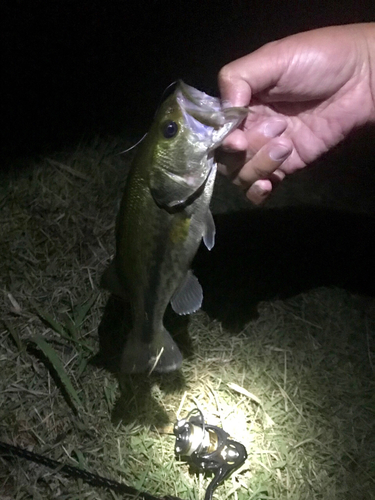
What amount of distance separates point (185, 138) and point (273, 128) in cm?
41

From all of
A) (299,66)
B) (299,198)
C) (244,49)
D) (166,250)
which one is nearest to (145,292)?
(166,250)

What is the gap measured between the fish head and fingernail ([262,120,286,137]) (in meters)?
0.28

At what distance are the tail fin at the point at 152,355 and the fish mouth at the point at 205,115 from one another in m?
0.62

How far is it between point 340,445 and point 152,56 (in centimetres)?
188

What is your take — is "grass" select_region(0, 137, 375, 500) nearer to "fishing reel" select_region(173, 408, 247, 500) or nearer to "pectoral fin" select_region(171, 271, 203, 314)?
"fishing reel" select_region(173, 408, 247, 500)

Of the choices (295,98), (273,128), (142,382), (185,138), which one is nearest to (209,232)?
(185,138)

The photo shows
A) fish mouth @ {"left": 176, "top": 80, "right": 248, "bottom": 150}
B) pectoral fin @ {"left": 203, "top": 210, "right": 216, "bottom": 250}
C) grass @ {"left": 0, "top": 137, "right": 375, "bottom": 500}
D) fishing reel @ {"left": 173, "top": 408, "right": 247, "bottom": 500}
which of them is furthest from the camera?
grass @ {"left": 0, "top": 137, "right": 375, "bottom": 500}

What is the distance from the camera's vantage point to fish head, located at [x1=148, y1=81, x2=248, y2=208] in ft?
3.96

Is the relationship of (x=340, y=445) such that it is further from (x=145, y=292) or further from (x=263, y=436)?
(x=145, y=292)

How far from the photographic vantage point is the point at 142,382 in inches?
75.5

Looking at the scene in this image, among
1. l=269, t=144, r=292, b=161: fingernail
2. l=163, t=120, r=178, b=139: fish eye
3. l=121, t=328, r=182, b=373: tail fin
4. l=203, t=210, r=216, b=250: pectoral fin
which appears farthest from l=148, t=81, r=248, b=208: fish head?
l=121, t=328, r=182, b=373: tail fin

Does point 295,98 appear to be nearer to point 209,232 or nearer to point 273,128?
point 273,128

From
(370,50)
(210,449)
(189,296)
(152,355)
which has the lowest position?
(210,449)

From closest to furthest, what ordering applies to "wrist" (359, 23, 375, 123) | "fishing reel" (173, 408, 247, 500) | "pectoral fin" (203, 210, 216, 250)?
1. "pectoral fin" (203, 210, 216, 250)
2. "wrist" (359, 23, 375, 123)
3. "fishing reel" (173, 408, 247, 500)
